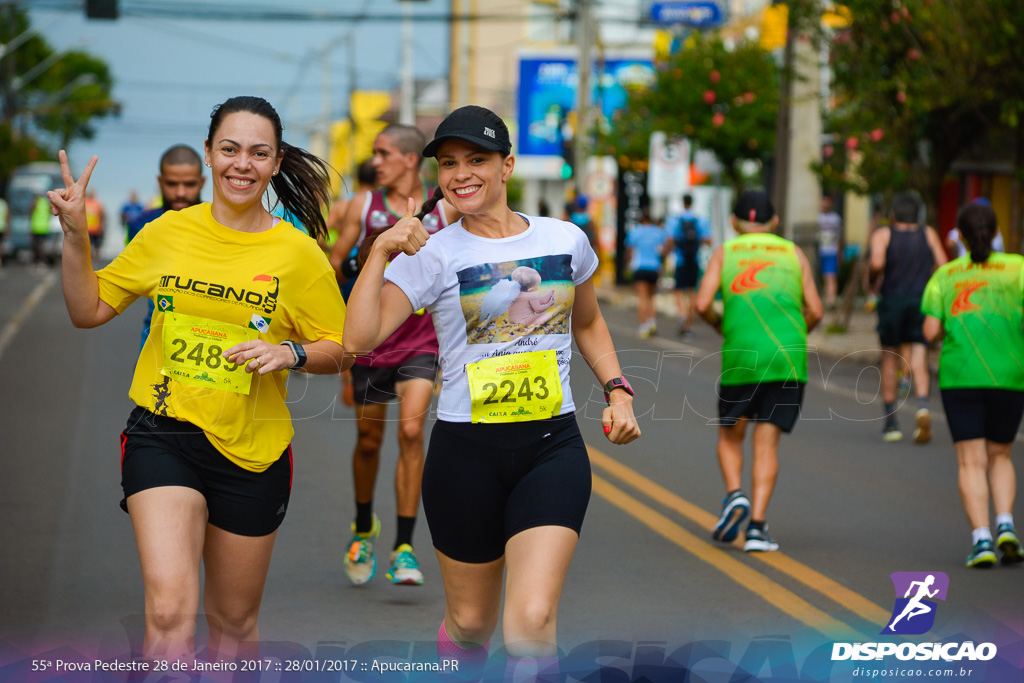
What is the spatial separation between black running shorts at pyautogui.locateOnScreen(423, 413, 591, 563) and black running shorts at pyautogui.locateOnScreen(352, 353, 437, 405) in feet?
8.94

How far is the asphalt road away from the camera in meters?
5.77

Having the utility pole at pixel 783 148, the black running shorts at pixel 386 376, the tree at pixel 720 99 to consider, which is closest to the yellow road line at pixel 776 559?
the black running shorts at pixel 386 376

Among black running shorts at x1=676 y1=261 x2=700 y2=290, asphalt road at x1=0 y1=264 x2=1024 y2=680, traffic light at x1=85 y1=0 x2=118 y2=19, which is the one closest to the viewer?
asphalt road at x1=0 y1=264 x2=1024 y2=680

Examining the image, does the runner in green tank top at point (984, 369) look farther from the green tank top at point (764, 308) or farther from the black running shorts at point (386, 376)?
the black running shorts at point (386, 376)

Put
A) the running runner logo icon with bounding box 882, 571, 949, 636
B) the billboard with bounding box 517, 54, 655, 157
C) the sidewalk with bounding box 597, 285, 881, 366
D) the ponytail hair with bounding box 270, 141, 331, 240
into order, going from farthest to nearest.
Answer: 1. the billboard with bounding box 517, 54, 655, 157
2. the sidewalk with bounding box 597, 285, 881, 366
3. the running runner logo icon with bounding box 882, 571, 949, 636
4. the ponytail hair with bounding box 270, 141, 331, 240

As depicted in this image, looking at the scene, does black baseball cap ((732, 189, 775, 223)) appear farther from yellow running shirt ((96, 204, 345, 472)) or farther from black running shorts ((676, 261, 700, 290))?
black running shorts ((676, 261, 700, 290))

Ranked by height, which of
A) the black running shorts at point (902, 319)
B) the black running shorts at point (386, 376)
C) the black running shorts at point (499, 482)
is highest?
the black running shorts at point (499, 482)

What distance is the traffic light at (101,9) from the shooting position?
2845cm

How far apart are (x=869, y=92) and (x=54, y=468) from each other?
12.6m

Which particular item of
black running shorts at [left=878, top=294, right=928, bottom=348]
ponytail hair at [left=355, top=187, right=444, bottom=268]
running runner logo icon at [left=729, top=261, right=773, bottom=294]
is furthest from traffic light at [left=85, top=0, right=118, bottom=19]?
ponytail hair at [left=355, top=187, right=444, bottom=268]

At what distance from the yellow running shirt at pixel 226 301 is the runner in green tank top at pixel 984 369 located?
4211 mm

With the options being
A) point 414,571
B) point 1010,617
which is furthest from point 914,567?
point 414,571

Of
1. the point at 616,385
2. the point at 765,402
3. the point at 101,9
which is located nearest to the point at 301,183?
the point at 616,385

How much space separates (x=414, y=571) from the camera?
6715mm
